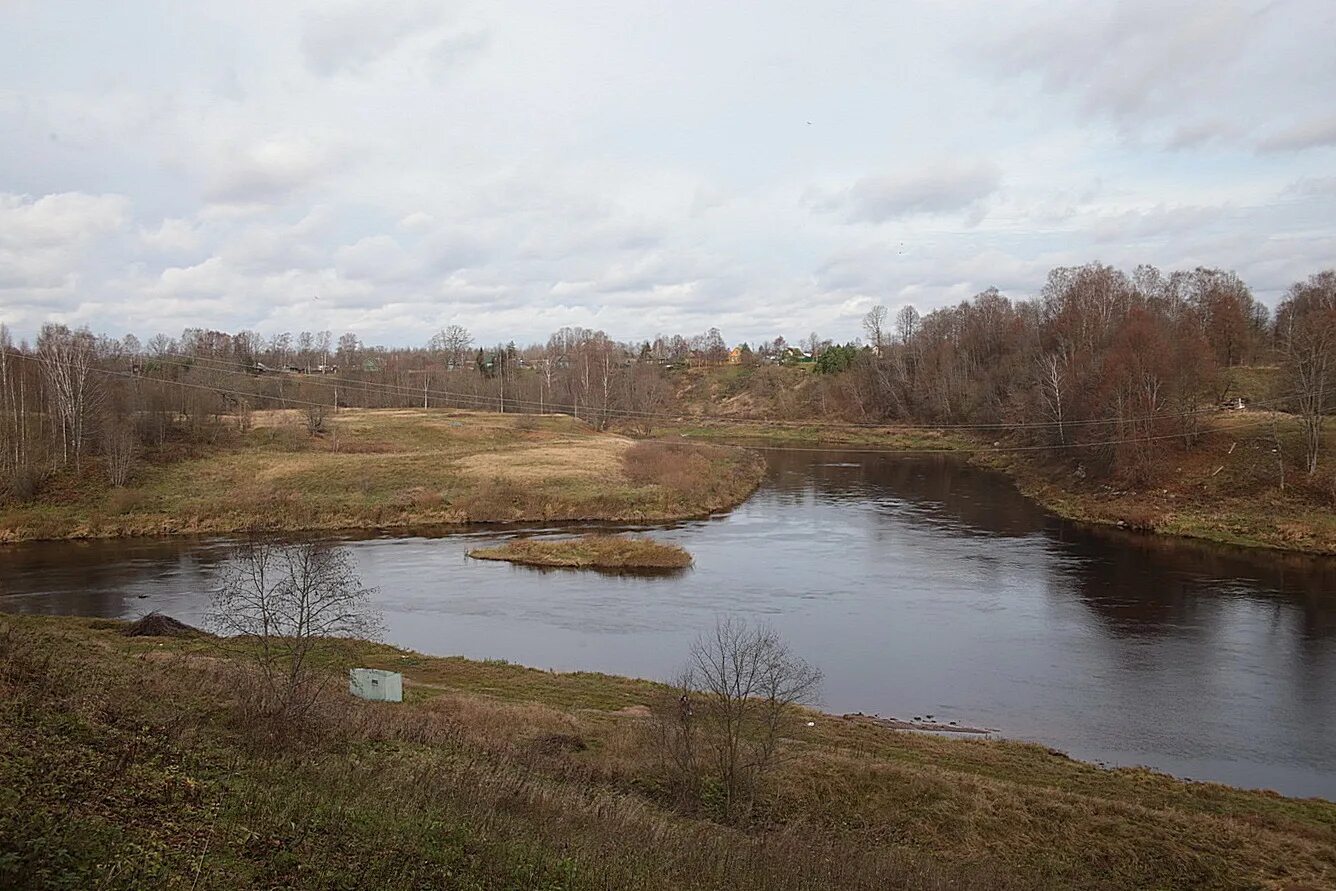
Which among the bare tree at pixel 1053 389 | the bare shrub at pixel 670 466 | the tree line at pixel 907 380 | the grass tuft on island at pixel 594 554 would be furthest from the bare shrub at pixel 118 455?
the bare tree at pixel 1053 389

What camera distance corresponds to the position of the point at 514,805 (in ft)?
37.6

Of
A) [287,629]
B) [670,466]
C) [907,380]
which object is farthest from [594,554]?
[907,380]

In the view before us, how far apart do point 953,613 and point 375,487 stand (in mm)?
39221

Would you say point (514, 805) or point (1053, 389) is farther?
point (1053, 389)

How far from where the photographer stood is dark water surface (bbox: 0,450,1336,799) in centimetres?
2345

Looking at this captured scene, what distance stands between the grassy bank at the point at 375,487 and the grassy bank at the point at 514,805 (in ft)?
107

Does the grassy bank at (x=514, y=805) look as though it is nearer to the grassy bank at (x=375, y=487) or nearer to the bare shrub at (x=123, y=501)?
the grassy bank at (x=375, y=487)

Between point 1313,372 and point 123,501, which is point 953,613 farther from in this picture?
point 123,501

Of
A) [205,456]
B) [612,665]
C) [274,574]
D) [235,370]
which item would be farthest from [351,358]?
[612,665]

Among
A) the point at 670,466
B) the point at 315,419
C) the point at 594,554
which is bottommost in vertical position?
the point at 594,554

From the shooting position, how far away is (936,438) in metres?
95.5

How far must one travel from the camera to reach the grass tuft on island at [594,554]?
4316 cm

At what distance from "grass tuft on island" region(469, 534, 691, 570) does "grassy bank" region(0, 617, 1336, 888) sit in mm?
19733

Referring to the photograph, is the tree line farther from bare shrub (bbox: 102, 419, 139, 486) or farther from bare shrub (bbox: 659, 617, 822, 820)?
bare shrub (bbox: 659, 617, 822, 820)
